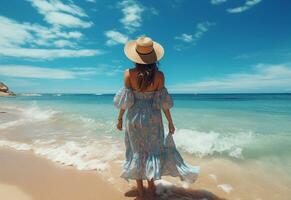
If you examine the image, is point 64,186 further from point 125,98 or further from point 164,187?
point 125,98

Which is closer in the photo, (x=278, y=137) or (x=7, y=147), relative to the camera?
(x=7, y=147)

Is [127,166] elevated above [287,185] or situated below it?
above

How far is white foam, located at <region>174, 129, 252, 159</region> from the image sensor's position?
19.6 ft

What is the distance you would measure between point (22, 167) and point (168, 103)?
3.09m

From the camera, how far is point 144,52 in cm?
321

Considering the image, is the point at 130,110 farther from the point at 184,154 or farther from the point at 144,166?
the point at 184,154

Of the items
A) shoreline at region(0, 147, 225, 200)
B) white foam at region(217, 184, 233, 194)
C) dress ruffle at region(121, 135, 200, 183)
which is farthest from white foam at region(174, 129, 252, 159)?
dress ruffle at region(121, 135, 200, 183)

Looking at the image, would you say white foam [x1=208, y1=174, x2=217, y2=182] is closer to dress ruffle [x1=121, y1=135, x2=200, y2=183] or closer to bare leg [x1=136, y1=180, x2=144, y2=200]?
dress ruffle [x1=121, y1=135, x2=200, y2=183]

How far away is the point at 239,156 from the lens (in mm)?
5625

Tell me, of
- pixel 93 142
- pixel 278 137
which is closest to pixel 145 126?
pixel 93 142

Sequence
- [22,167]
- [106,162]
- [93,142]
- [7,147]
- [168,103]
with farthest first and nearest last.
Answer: [93,142]
[7,147]
[106,162]
[22,167]
[168,103]

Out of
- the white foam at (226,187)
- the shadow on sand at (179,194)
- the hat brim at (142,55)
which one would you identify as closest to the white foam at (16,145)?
the shadow on sand at (179,194)

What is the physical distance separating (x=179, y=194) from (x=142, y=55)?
2.00m

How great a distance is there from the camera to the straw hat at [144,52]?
10.5 feet
